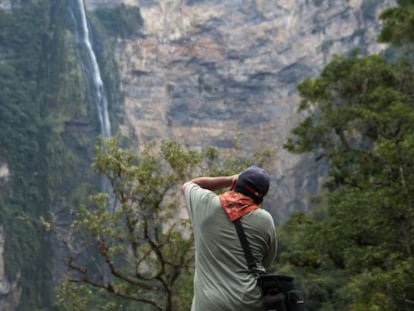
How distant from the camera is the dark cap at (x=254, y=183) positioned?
256 cm

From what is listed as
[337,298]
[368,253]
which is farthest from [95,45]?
[368,253]

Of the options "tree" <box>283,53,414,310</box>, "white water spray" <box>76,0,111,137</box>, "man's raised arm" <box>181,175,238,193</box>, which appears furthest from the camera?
"white water spray" <box>76,0,111,137</box>

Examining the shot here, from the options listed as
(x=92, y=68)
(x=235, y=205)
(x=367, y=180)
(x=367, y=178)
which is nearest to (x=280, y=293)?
(x=235, y=205)

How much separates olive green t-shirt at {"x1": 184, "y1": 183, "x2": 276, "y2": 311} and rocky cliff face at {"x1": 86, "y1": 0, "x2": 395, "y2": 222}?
4083cm

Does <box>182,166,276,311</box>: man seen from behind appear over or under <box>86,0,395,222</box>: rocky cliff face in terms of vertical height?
under

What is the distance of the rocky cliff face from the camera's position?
1743 inches

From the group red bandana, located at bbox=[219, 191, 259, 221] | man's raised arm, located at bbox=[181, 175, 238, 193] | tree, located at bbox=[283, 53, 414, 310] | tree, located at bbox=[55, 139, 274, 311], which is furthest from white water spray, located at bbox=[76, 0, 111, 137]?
red bandana, located at bbox=[219, 191, 259, 221]

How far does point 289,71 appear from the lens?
149 ft

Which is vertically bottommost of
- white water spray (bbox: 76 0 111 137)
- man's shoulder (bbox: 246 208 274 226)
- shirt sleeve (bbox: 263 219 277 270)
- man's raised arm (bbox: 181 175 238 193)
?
shirt sleeve (bbox: 263 219 277 270)

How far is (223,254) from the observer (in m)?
2.49

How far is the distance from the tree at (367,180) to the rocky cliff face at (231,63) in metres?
30.3

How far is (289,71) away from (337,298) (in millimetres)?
27547

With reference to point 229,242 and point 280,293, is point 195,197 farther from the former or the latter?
point 280,293

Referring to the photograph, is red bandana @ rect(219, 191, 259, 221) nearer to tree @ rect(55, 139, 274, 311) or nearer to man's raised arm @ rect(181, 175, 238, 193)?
man's raised arm @ rect(181, 175, 238, 193)
